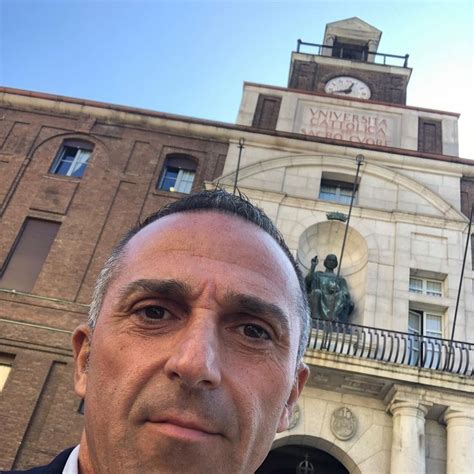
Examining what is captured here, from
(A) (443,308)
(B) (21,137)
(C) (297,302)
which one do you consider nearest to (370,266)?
(A) (443,308)

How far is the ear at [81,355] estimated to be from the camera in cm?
205

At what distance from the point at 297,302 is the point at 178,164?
14.5 m

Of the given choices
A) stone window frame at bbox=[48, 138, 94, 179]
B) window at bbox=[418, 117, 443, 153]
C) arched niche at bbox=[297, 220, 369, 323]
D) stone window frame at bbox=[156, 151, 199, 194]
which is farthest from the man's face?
window at bbox=[418, 117, 443, 153]

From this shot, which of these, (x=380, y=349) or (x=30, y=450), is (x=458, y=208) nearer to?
(x=380, y=349)

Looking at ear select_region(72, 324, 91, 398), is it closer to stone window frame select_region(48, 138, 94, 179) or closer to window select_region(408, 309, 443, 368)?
window select_region(408, 309, 443, 368)

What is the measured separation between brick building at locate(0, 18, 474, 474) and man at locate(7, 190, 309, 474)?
919 cm

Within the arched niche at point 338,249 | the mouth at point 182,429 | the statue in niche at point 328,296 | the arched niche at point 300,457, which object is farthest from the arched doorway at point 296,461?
the mouth at point 182,429

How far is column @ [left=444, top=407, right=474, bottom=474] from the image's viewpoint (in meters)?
9.59

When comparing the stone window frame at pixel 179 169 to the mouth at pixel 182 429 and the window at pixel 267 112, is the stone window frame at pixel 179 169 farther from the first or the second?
the mouth at pixel 182 429

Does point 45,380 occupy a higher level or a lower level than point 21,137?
lower

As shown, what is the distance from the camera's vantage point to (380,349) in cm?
1178

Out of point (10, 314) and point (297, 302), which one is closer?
point (297, 302)

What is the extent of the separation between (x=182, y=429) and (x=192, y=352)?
24 centimetres

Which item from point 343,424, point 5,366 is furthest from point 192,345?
point 5,366
